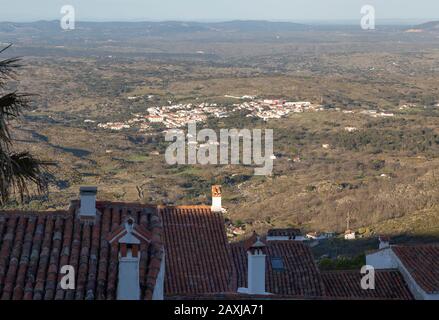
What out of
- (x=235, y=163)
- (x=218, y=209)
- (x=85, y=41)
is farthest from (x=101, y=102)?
(x=85, y=41)

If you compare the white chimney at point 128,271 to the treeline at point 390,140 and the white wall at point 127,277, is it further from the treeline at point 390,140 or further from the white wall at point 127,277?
the treeline at point 390,140

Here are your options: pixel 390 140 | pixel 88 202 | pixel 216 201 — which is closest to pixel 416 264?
pixel 216 201

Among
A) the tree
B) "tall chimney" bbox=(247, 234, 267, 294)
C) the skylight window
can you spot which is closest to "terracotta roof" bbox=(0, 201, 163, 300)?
the tree

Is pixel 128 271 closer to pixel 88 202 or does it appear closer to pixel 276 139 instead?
pixel 88 202

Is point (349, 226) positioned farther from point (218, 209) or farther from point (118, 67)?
point (118, 67)

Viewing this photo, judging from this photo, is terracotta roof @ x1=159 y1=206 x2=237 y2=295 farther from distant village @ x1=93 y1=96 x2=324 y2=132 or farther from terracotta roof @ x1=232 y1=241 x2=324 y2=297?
distant village @ x1=93 y1=96 x2=324 y2=132

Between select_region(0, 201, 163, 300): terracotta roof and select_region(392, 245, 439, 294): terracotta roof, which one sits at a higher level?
select_region(0, 201, 163, 300): terracotta roof

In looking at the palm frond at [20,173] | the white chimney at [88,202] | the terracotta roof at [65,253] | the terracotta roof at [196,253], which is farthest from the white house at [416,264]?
the palm frond at [20,173]
